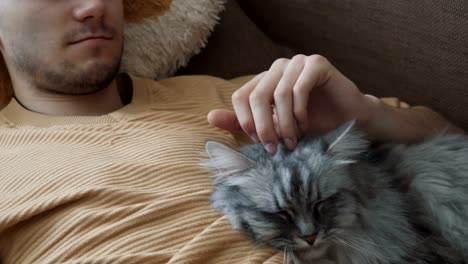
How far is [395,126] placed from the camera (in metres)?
1.08

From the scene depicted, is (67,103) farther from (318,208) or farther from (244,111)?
(318,208)

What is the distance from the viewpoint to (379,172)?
3.05 ft

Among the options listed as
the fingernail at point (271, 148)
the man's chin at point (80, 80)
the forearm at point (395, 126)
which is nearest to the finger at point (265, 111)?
the fingernail at point (271, 148)

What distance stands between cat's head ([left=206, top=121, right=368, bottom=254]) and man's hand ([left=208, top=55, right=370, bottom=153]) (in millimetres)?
44

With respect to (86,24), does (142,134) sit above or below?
below

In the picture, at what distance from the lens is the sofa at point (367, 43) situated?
51.2 inches

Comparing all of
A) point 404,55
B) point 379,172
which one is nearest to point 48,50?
point 379,172

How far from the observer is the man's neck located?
125cm

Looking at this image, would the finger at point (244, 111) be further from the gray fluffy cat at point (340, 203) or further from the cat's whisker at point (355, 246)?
the cat's whisker at point (355, 246)

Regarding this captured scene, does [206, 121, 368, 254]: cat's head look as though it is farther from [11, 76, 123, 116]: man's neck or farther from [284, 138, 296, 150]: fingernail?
[11, 76, 123, 116]: man's neck

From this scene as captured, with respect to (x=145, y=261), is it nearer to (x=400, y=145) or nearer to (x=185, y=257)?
(x=185, y=257)

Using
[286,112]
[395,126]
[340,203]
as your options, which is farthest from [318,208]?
[395,126]

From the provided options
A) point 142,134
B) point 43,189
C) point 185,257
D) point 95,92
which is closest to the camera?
point 185,257

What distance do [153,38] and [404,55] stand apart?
0.68 meters
